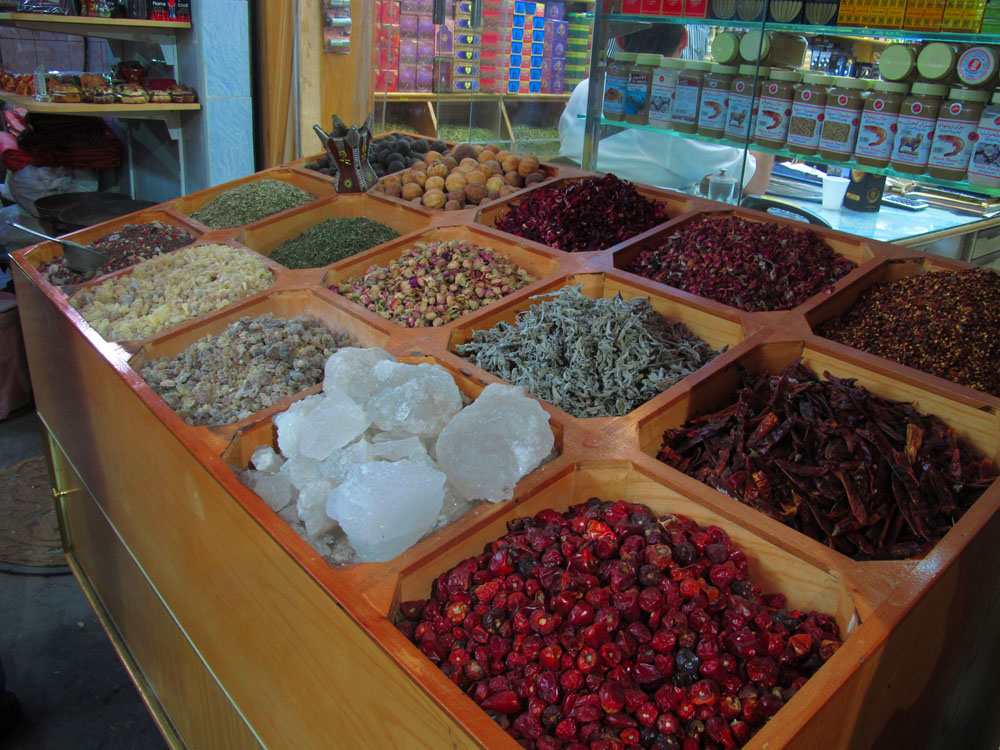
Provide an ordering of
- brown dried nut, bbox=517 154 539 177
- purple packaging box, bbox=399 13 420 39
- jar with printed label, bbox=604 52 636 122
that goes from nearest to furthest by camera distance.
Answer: brown dried nut, bbox=517 154 539 177 → jar with printed label, bbox=604 52 636 122 → purple packaging box, bbox=399 13 420 39

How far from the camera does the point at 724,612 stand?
3.42 ft

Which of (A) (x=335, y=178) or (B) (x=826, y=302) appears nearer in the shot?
(B) (x=826, y=302)

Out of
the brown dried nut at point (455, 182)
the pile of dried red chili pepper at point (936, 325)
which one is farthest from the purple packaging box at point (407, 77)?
the pile of dried red chili pepper at point (936, 325)

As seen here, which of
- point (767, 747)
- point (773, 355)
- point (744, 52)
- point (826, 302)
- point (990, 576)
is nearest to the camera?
point (767, 747)

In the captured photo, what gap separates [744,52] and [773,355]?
5.07 feet

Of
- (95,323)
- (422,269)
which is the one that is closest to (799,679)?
(422,269)

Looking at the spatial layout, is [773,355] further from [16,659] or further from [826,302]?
[16,659]

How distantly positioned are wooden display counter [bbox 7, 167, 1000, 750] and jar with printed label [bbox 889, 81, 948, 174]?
0.42m

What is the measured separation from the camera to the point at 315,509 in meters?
1.21

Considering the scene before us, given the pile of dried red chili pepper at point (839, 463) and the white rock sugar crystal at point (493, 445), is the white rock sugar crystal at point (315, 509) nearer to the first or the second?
the white rock sugar crystal at point (493, 445)

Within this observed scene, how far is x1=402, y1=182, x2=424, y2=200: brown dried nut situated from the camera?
2717 millimetres

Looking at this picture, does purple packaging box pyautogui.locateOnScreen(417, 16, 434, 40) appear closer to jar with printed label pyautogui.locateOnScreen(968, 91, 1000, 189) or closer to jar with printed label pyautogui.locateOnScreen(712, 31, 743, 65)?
jar with printed label pyautogui.locateOnScreen(712, 31, 743, 65)

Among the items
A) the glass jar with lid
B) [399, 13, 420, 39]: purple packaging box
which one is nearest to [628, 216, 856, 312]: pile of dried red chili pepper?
the glass jar with lid

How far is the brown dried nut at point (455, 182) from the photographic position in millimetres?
2709
